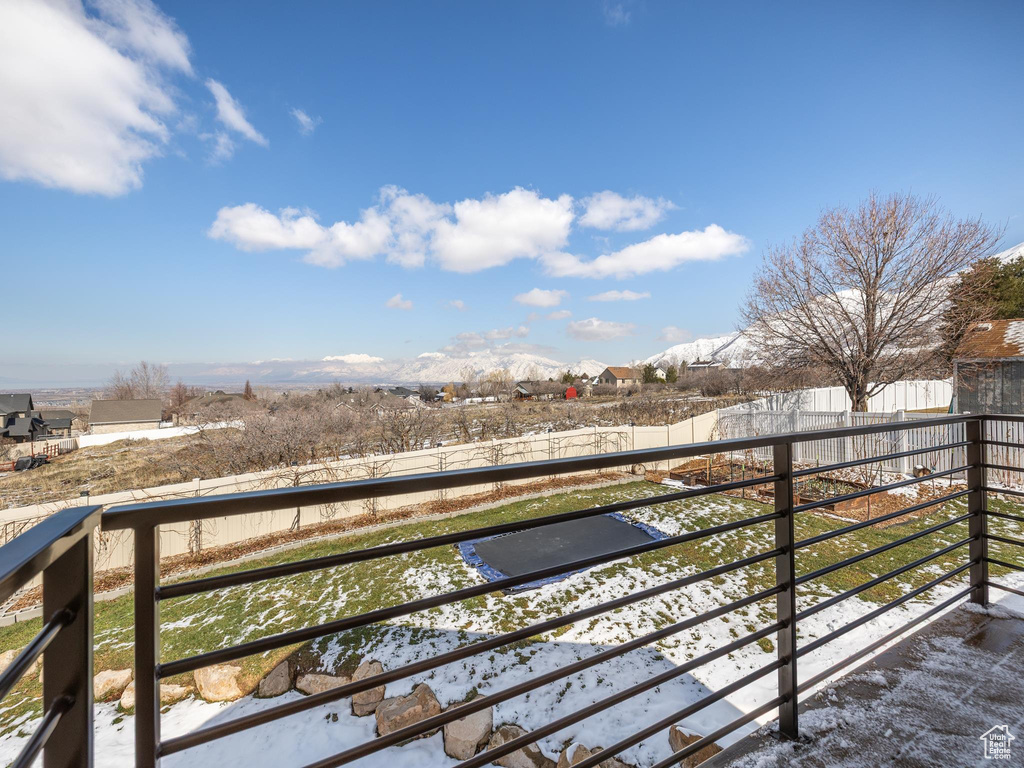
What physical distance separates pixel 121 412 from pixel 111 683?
40738 mm

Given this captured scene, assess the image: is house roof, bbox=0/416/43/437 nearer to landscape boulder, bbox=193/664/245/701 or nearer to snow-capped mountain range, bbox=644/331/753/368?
landscape boulder, bbox=193/664/245/701

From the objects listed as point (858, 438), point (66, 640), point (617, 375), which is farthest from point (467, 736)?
point (617, 375)

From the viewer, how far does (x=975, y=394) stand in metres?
12.2

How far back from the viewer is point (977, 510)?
2307 millimetres

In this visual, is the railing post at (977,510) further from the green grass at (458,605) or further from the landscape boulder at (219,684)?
the landscape boulder at (219,684)

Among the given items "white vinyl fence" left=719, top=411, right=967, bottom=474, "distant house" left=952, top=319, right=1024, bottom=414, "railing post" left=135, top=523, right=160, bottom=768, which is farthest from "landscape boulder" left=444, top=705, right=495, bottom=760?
"distant house" left=952, top=319, right=1024, bottom=414

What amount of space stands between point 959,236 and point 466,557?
49.2 ft

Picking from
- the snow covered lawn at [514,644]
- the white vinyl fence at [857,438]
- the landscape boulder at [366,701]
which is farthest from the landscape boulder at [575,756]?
the white vinyl fence at [857,438]

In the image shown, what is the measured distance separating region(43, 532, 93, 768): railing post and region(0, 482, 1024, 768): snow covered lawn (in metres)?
3.40

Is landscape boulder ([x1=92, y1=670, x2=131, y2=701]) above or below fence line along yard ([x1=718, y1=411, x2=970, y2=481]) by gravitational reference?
below

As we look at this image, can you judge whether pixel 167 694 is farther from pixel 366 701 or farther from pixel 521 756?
pixel 521 756

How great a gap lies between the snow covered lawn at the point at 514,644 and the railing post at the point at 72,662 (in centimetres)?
340

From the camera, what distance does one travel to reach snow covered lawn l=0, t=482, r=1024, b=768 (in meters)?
3.48

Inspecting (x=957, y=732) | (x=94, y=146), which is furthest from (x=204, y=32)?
(x=957, y=732)
